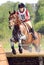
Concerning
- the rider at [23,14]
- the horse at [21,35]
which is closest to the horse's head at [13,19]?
the horse at [21,35]

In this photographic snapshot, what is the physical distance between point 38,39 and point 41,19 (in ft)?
1.61

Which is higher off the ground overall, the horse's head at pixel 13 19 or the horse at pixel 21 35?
the horse's head at pixel 13 19

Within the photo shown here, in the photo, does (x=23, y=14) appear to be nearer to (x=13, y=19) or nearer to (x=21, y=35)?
(x=13, y=19)

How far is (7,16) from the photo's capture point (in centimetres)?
946

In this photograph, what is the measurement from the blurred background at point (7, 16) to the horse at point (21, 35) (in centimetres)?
12

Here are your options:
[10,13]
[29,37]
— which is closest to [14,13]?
[10,13]

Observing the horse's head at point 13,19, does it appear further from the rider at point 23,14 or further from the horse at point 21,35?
the rider at point 23,14

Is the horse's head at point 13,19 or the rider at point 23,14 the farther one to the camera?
the rider at point 23,14

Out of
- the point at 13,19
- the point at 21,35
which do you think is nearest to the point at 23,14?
the point at 13,19

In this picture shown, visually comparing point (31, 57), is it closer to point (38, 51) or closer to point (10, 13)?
point (38, 51)

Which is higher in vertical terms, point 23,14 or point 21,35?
point 23,14

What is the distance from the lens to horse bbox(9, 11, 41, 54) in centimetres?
927

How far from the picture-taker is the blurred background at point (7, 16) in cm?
948

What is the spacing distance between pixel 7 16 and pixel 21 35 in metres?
0.57
